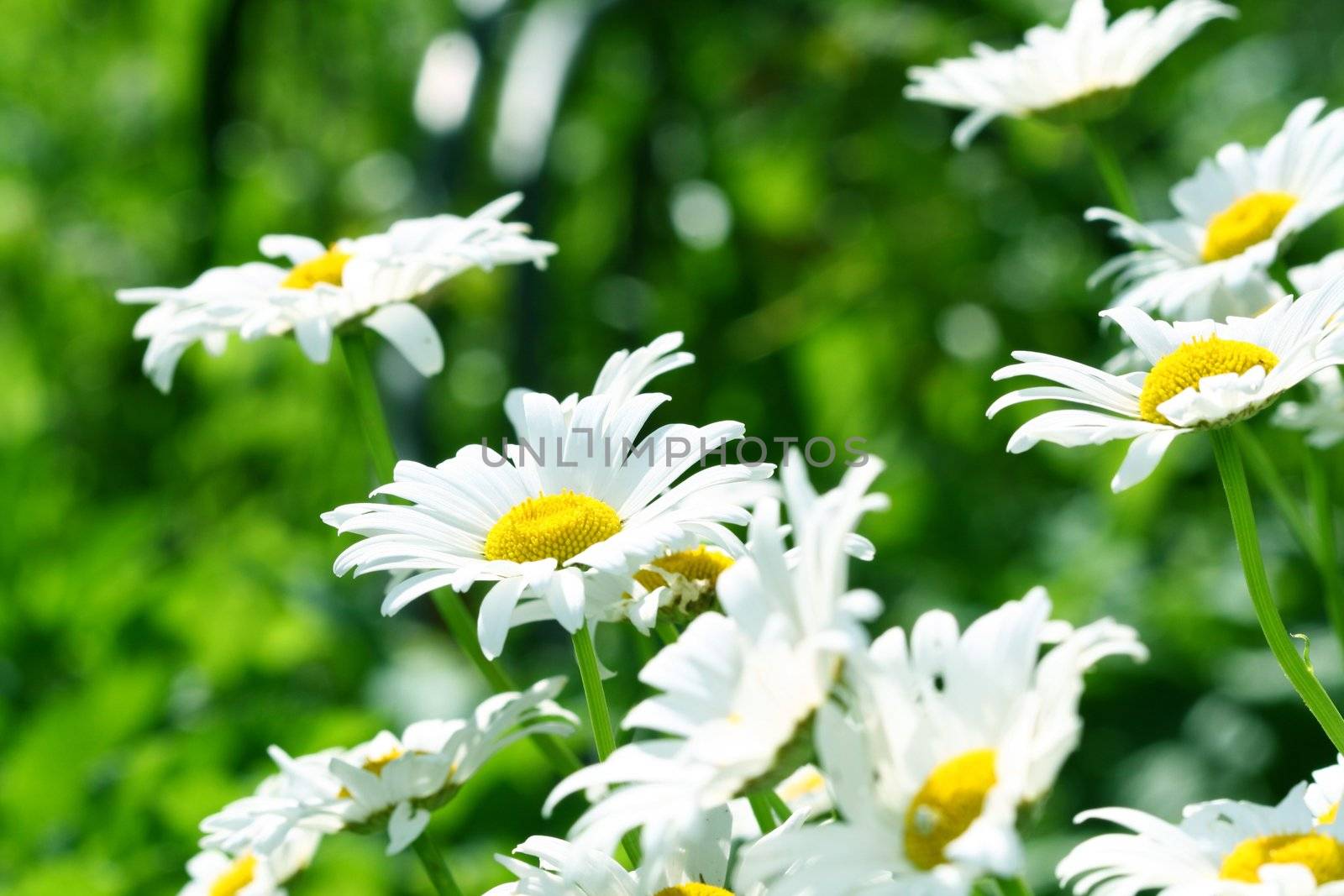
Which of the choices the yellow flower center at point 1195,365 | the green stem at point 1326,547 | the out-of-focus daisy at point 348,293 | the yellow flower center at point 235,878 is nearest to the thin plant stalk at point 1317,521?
the green stem at point 1326,547

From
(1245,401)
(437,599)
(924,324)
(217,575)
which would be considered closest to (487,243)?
(437,599)

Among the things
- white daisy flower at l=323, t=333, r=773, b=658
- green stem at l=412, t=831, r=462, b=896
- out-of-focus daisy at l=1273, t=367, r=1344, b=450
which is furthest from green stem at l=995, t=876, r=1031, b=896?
out-of-focus daisy at l=1273, t=367, r=1344, b=450

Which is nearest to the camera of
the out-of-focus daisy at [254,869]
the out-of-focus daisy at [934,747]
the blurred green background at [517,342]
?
the out-of-focus daisy at [934,747]

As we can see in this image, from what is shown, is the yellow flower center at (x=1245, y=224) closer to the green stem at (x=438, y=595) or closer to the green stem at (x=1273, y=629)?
the green stem at (x=1273, y=629)

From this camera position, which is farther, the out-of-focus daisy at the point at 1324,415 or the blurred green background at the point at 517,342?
the blurred green background at the point at 517,342

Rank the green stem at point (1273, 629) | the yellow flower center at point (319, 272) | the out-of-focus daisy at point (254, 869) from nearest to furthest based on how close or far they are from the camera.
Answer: the green stem at point (1273, 629), the out-of-focus daisy at point (254, 869), the yellow flower center at point (319, 272)

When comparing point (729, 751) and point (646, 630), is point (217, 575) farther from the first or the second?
point (729, 751)

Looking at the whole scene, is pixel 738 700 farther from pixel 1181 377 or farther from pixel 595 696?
pixel 1181 377
